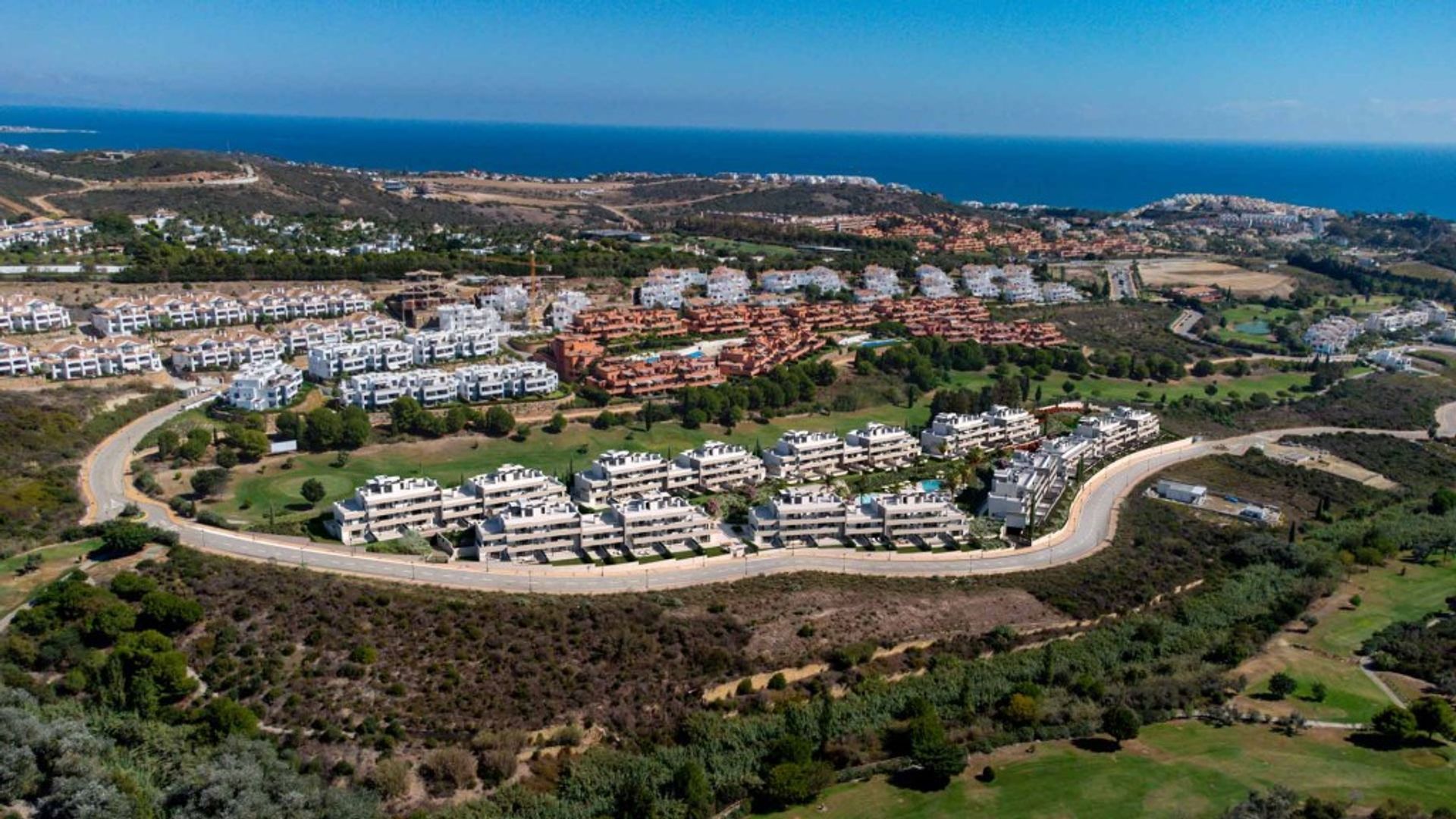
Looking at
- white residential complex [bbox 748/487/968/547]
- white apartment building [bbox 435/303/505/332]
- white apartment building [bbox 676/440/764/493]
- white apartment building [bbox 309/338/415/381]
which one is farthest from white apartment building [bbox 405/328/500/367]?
white residential complex [bbox 748/487/968/547]

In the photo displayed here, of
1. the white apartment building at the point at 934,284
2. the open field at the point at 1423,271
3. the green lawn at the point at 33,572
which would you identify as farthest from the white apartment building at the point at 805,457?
the open field at the point at 1423,271

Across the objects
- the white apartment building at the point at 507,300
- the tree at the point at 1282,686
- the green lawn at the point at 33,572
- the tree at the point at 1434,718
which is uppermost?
the white apartment building at the point at 507,300

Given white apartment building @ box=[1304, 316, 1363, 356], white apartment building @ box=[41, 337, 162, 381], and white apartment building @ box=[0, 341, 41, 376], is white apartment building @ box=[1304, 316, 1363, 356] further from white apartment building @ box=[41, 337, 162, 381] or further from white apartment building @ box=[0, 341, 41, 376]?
white apartment building @ box=[0, 341, 41, 376]

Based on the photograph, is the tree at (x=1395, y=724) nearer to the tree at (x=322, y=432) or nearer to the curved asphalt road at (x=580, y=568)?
the curved asphalt road at (x=580, y=568)

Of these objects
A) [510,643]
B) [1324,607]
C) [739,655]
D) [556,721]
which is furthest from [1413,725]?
[510,643]

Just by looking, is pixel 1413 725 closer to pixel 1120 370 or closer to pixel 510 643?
pixel 510 643

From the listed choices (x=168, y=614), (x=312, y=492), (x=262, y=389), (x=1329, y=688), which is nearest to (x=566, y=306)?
(x=262, y=389)
